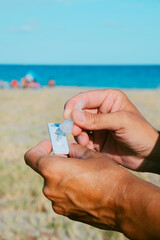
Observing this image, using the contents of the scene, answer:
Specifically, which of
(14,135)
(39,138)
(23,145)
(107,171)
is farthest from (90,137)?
(14,135)

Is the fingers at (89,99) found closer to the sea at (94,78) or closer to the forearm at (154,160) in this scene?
the forearm at (154,160)

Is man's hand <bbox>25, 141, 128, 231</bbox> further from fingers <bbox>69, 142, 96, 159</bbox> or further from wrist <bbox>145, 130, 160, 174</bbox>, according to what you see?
wrist <bbox>145, 130, 160, 174</bbox>

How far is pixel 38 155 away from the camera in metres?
1.90

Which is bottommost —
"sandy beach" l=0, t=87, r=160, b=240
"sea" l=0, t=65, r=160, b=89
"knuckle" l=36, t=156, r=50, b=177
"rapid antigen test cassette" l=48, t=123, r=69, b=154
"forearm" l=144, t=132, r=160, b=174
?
"sea" l=0, t=65, r=160, b=89

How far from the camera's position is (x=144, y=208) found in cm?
146

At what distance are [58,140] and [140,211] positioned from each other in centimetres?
85

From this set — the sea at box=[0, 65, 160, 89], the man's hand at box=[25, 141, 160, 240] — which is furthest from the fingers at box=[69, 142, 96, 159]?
the sea at box=[0, 65, 160, 89]

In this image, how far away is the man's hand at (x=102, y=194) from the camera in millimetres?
1482

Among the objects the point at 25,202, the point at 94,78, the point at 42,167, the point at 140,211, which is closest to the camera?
the point at 140,211

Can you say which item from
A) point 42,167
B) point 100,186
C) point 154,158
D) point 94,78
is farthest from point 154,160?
point 94,78

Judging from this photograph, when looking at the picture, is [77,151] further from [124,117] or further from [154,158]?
[154,158]

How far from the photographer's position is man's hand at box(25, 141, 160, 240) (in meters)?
Answer: 1.48

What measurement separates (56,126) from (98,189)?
76 cm

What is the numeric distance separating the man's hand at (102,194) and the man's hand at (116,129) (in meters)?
0.39
